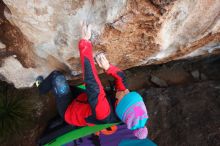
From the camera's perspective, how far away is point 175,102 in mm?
4602

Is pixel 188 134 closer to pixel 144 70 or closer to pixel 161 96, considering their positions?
pixel 161 96

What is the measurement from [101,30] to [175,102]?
2.23 metres

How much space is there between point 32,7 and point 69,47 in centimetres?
57

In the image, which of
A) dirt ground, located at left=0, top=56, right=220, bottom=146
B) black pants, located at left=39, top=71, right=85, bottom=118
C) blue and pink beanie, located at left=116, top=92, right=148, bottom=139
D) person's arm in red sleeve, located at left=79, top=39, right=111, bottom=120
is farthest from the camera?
dirt ground, located at left=0, top=56, right=220, bottom=146

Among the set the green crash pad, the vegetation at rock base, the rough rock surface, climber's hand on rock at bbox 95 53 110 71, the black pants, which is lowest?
the green crash pad

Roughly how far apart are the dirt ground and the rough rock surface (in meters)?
1.11

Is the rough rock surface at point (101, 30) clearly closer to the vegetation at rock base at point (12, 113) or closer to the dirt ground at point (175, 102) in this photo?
the vegetation at rock base at point (12, 113)

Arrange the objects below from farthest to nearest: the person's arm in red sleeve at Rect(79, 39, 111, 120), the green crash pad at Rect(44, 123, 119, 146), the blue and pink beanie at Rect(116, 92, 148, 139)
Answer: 1. the green crash pad at Rect(44, 123, 119, 146)
2. the person's arm in red sleeve at Rect(79, 39, 111, 120)
3. the blue and pink beanie at Rect(116, 92, 148, 139)

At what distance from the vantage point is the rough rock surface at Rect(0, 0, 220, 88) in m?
2.59

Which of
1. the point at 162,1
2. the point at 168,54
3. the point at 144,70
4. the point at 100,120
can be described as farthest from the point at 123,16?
the point at 144,70

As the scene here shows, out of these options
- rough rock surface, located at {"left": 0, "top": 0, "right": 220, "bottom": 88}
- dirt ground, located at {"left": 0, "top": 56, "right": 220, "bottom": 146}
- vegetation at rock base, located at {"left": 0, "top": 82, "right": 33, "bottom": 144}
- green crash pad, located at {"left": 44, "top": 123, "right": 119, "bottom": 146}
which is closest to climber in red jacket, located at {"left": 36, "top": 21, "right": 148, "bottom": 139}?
rough rock surface, located at {"left": 0, "top": 0, "right": 220, "bottom": 88}

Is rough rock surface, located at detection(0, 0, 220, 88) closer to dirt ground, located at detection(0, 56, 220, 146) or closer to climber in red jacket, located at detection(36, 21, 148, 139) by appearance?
climber in red jacket, located at detection(36, 21, 148, 139)

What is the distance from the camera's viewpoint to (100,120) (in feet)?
9.09

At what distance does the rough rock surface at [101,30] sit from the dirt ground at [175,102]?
1.11 m
